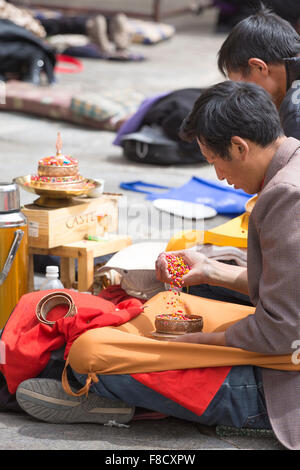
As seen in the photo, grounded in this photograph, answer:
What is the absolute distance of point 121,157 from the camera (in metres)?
6.63

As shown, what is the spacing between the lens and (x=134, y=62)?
440 inches

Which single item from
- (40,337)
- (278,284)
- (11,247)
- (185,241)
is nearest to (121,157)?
(185,241)

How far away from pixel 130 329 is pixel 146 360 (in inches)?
9.2

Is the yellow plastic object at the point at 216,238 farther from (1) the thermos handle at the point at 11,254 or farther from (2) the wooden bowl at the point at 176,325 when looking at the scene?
(2) the wooden bowl at the point at 176,325

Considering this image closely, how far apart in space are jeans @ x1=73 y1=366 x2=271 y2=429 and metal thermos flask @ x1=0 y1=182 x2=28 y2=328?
34.3 inches

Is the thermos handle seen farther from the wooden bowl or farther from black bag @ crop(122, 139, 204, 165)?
black bag @ crop(122, 139, 204, 165)

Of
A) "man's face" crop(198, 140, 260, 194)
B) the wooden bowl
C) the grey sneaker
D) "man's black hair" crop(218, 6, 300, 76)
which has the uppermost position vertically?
"man's black hair" crop(218, 6, 300, 76)

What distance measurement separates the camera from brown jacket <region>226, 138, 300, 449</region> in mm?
2305

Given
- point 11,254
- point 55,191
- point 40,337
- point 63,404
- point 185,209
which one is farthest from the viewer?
point 185,209

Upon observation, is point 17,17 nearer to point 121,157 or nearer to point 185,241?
point 121,157

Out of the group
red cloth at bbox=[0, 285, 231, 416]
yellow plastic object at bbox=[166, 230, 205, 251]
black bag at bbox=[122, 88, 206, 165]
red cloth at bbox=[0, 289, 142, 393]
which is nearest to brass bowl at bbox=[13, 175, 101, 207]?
yellow plastic object at bbox=[166, 230, 205, 251]

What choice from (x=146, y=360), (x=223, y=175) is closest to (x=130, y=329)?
(x=146, y=360)

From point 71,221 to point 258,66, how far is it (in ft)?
3.47
